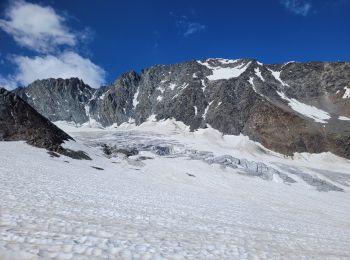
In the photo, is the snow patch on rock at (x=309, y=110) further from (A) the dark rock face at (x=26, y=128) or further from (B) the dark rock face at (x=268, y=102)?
(A) the dark rock face at (x=26, y=128)

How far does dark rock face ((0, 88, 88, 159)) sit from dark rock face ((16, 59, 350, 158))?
248ft

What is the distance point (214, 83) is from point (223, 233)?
14389 centimetres

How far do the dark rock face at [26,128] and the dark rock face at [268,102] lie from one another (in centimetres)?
7560

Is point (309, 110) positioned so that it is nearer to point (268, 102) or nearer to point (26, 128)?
point (268, 102)

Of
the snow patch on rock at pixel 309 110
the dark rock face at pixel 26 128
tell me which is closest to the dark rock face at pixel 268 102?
the snow patch on rock at pixel 309 110

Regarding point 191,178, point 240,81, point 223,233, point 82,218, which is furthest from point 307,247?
point 240,81

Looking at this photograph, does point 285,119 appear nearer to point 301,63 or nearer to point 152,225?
point 301,63

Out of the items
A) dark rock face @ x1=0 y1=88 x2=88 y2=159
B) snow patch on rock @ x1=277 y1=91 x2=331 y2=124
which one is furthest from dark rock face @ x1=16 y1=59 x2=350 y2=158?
dark rock face @ x1=0 y1=88 x2=88 y2=159

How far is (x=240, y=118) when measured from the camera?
131m

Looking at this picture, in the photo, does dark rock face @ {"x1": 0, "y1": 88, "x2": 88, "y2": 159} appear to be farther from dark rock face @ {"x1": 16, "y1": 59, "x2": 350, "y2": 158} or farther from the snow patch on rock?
the snow patch on rock

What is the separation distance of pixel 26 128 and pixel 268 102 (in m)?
93.8

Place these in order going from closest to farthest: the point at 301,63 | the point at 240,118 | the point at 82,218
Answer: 1. the point at 82,218
2. the point at 240,118
3. the point at 301,63

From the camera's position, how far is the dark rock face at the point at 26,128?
52.1 metres

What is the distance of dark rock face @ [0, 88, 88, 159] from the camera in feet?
171
